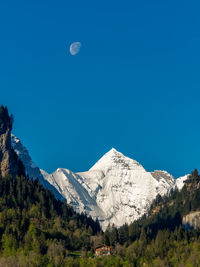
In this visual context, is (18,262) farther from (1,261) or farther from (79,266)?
(79,266)

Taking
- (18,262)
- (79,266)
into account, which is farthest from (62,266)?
(18,262)

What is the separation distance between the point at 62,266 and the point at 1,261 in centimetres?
2857

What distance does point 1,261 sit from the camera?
653 feet

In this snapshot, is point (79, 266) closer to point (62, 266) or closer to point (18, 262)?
point (62, 266)

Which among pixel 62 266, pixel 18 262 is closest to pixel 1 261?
pixel 18 262

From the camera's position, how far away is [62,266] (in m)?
Result: 199

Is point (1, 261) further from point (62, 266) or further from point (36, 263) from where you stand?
point (62, 266)

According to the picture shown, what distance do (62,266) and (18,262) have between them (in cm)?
2059

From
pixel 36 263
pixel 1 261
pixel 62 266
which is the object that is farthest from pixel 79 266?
pixel 1 261

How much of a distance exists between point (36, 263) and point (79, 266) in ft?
66.1

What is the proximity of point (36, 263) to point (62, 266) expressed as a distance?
12.2 metres

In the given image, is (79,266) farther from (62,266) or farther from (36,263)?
(36,263)

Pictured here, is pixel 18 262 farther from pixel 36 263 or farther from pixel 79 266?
pixel 79 266

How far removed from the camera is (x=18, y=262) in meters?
199
